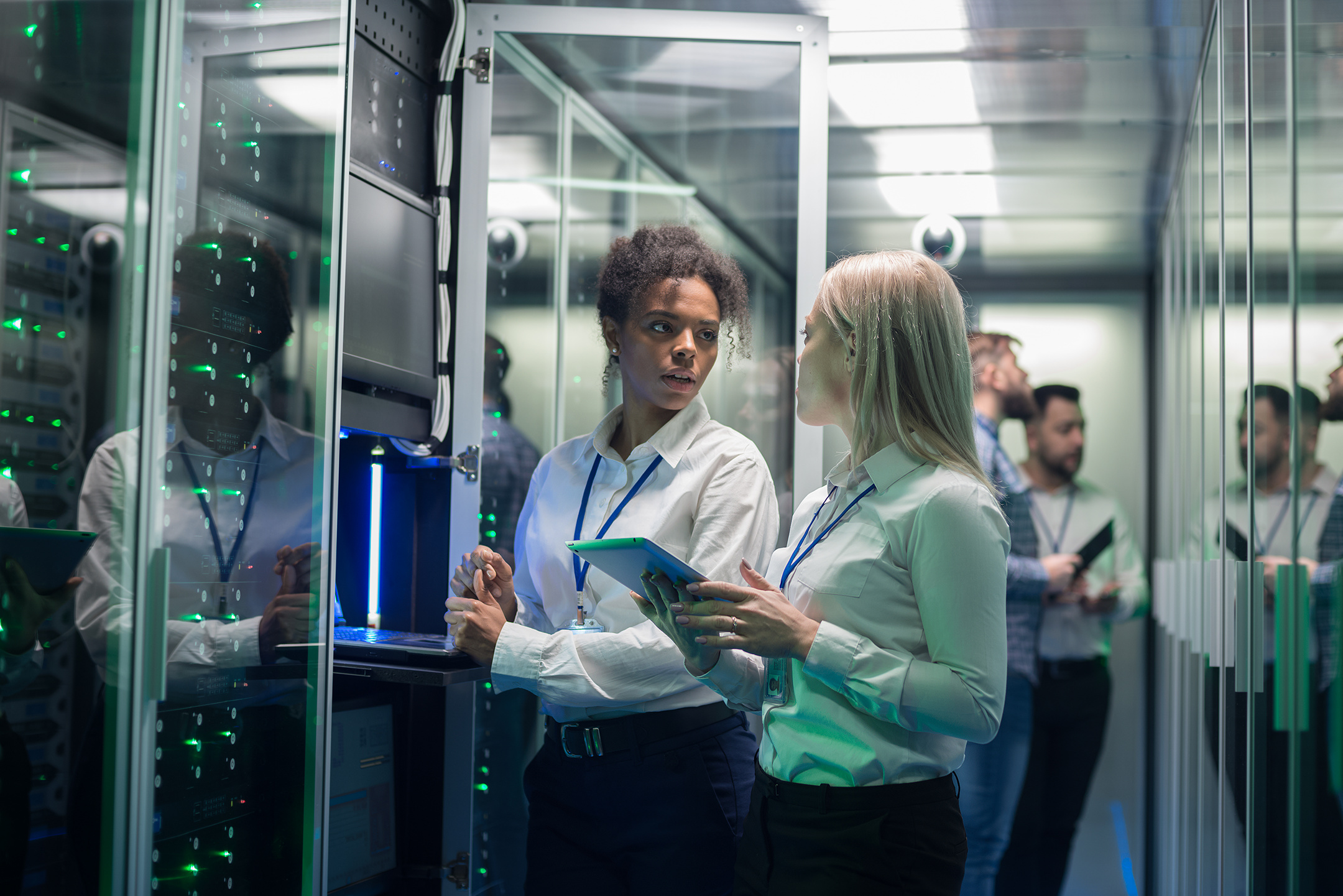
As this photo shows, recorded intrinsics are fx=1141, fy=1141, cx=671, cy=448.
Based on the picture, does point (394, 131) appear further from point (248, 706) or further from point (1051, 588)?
point (1051, 588)

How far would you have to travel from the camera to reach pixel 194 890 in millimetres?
1731

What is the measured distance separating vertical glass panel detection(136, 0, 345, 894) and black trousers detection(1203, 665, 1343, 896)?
1.49 m

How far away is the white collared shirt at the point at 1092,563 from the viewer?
4.46 m

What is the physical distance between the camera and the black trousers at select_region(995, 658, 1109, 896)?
435 cm

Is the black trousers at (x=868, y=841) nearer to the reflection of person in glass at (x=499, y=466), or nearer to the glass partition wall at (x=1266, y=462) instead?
the glass partition wall at (x=1266, y=462)

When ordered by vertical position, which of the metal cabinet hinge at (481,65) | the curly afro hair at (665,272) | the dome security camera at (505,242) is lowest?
the curly afro hair at (665,272)

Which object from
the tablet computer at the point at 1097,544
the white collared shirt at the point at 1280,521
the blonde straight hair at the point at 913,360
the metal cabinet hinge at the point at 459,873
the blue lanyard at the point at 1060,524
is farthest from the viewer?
the blue lanyard at the point at 1060,524

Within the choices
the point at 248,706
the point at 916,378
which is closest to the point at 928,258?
the point at 916,378

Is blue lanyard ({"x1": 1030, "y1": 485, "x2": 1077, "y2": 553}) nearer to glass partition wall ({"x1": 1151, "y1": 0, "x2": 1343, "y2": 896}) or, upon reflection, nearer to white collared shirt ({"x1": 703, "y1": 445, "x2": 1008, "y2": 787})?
glass partition wall ({"x1": 1151, "y1": 0, "x2": 1343, "y2": 896})

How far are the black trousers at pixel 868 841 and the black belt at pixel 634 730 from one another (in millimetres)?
452

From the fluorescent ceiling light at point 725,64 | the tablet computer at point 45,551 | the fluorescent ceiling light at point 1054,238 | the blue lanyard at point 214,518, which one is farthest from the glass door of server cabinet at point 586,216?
the fluorescent ceiling light at point 1054,238

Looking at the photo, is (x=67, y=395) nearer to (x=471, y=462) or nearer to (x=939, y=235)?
(x=471, y=462)

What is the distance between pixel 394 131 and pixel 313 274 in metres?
0.73

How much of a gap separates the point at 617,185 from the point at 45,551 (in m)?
2.05
